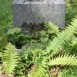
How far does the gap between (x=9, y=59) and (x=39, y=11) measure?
75.3 inches

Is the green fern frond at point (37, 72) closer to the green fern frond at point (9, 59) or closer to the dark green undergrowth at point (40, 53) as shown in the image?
the dark green undergrowth at point (40, 53)

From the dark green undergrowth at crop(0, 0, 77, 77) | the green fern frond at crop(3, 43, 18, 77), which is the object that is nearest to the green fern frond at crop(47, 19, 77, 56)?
the dark green undergrowth at crop(0, 0, 77, 77)

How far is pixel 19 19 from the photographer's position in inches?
270

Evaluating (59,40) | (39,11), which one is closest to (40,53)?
(59,40)

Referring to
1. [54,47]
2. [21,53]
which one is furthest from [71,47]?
[21,53]

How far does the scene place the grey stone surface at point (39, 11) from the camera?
6.71 meters

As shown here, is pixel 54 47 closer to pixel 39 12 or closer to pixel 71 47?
pixel 71 47

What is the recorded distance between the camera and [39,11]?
22.2ft

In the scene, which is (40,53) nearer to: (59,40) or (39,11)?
(59,40)

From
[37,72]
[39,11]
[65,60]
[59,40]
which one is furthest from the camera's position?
[39,11]

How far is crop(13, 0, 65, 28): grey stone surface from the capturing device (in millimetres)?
6711

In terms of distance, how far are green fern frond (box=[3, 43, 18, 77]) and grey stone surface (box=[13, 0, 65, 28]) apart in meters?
1.64

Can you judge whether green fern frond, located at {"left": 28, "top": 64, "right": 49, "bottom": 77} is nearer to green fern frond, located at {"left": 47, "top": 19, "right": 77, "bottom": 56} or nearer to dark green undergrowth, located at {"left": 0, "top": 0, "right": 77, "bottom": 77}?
dark green undergrowth, located at {"left": 0, "top": 0, "right": 77, "bottom": 77}

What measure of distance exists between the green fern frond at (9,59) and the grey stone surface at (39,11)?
164 cm
